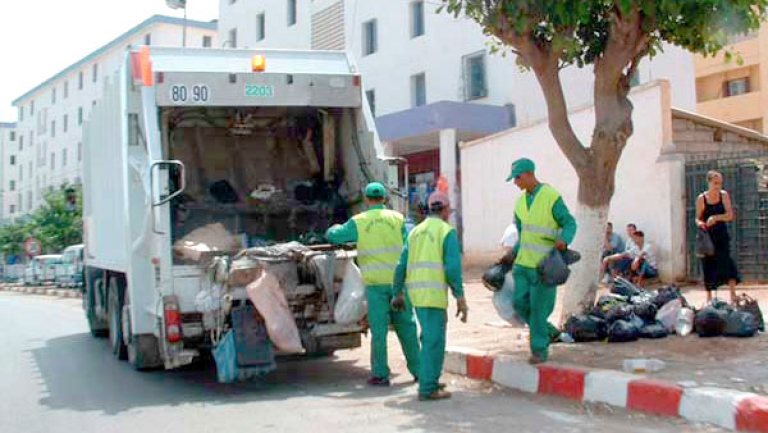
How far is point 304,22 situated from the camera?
31.8 metres

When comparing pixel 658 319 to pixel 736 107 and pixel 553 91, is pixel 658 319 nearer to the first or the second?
pixel 553 91

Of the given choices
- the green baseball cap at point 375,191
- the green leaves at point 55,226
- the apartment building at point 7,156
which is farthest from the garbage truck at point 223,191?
the apartment building at point 7,156

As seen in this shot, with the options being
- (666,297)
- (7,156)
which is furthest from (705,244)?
(7,156)

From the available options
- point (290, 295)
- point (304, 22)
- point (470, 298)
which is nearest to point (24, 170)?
point (304, 22)

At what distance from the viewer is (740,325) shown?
6973mm

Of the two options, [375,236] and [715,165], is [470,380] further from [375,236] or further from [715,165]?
[715,165]

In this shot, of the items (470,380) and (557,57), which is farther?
(557,57)

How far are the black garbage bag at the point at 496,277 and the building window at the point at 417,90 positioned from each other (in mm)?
20037

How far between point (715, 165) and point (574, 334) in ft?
20.5

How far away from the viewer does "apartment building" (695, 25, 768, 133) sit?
32.3 meters

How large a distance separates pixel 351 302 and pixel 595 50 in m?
3.65

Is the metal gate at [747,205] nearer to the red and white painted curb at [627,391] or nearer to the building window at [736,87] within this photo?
the red and white painted curb at [627,391]

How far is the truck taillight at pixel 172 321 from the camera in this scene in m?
6.63

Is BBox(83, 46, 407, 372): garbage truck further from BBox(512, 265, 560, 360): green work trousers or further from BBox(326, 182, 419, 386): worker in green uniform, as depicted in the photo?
BBox(512, 265, 560, 360): green work trousers
